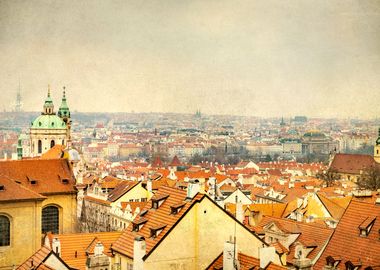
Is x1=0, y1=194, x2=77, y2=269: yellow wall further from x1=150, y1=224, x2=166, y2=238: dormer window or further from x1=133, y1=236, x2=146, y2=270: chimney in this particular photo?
x1=133, y1=236, x2=146, y2=270: chimney

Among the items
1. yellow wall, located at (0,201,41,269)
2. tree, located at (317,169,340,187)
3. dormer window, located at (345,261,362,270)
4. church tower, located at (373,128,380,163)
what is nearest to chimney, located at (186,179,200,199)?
dormer window, located at (345,261,362,270)

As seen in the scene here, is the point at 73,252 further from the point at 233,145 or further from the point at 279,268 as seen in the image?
the point at 233,145

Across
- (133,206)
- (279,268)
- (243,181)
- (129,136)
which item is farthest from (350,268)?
(129,136)

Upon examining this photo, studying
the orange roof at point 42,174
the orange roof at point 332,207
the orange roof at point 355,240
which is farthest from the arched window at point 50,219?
the orange roof at point 355,240

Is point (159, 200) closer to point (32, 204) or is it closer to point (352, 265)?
point (352, 265)

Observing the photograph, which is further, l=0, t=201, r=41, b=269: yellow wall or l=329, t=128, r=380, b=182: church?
l=329, t=128, r=380, b=182: church

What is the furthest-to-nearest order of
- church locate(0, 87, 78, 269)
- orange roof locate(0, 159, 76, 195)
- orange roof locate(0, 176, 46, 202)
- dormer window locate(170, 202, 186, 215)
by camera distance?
orange roof locate(0, 159, 76, 195) → church locate(0, 87, 78, 269) → orange roof locate(0, 176, 46, 202) → dormer window locate(170, 202, 186, 215)

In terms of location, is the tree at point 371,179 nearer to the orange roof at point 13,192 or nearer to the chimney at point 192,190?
the orange roof at point 13,192
